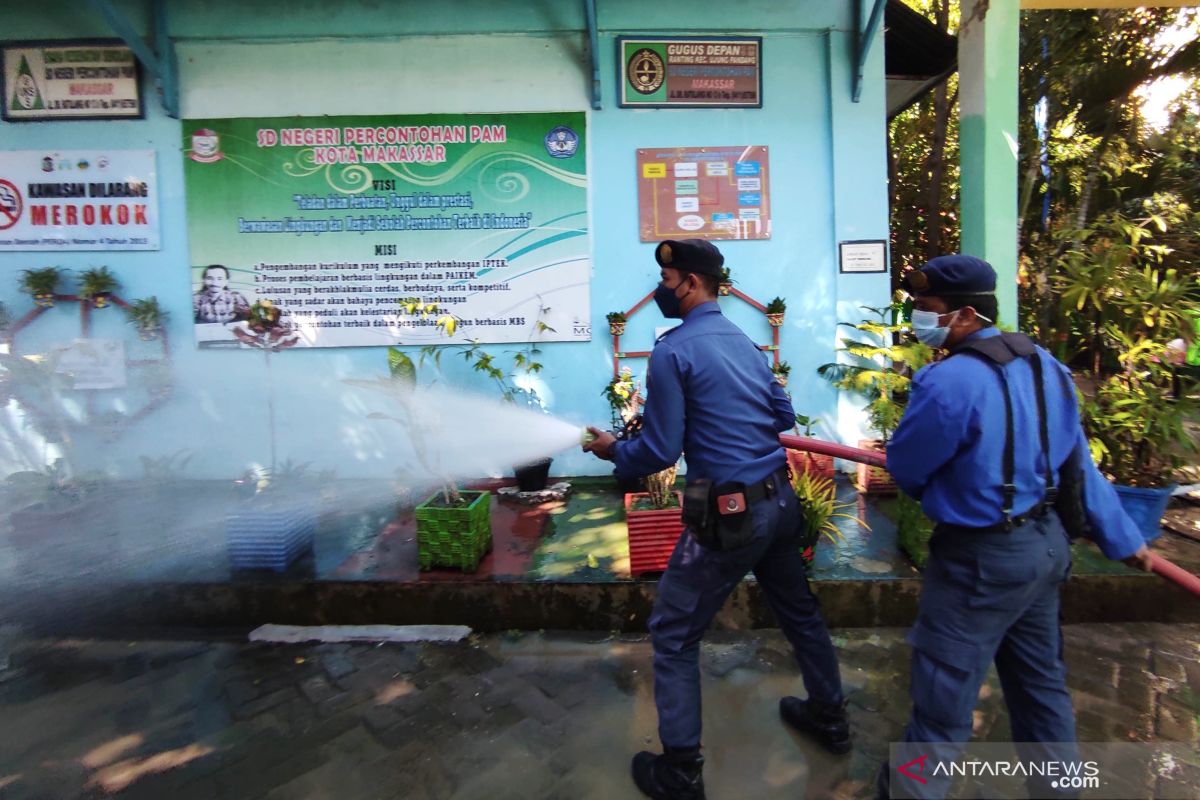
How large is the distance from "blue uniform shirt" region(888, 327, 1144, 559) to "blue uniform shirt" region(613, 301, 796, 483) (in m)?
0.51

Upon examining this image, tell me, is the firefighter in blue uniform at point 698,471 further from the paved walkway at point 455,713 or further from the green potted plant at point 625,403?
the green potted plant at point 625,403

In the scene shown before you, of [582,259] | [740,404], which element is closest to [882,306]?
[582,259]

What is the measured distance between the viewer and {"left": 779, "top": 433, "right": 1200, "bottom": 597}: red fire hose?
7.55ft

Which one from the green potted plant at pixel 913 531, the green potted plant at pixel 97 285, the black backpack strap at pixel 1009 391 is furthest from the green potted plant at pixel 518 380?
the black backpack strap at pixel 1009 391

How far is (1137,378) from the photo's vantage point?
440 centimetres

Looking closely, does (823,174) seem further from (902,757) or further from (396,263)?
(902,757)

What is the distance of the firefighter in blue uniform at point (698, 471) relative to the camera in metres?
2.51

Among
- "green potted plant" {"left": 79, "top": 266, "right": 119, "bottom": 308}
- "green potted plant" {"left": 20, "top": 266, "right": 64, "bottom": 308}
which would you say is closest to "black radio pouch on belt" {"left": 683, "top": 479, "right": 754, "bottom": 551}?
"green potted plant" {"left": 79, "top": 266, "right": 119, "bottom": 308}

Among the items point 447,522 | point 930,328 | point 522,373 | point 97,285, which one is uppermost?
point 97,285

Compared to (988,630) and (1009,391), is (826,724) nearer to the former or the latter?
(988,630)

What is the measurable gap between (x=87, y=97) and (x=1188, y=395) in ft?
27.1

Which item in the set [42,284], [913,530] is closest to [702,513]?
[913,530]

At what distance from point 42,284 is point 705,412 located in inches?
231

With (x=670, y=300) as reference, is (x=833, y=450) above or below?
below
